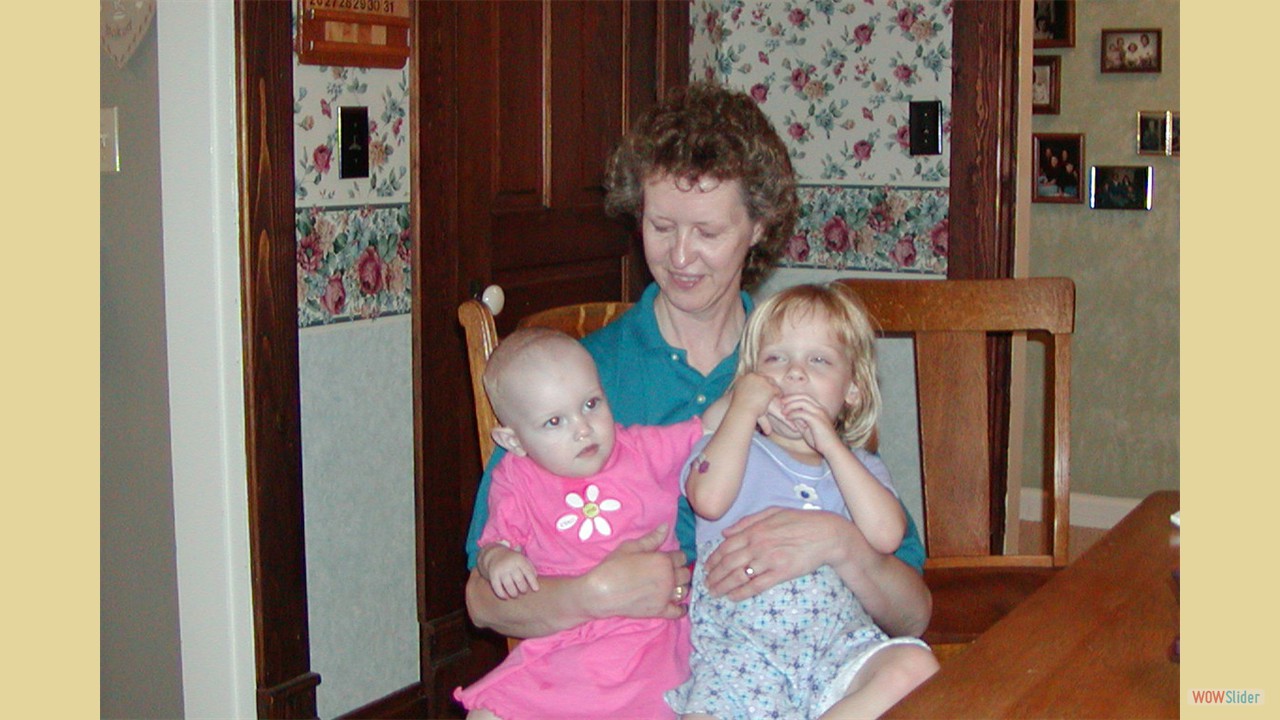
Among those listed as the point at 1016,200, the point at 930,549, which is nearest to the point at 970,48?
the point at 1016,200

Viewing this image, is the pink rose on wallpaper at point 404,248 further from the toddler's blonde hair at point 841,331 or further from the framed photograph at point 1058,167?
the framed photograph at point 1058,167

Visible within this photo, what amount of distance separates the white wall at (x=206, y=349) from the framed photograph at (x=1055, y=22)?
3.08 m

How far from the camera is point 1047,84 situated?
4637mm

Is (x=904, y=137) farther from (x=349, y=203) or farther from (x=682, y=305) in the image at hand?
(x=682, y=305)

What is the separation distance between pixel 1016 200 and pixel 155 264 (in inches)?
79.6

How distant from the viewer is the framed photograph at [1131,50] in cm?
444

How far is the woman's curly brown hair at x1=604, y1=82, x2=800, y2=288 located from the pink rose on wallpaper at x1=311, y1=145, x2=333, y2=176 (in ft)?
2.64

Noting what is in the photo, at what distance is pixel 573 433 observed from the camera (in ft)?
5.53

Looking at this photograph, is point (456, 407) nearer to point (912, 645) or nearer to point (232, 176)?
point (232, 176)

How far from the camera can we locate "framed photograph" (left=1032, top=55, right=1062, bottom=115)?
4.62m

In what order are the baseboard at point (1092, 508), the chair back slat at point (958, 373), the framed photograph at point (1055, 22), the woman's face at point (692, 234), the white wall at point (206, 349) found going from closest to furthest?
the woman's face at point (692, 234) → the chair back slat at point (958, 373) → the white wall at point (206, 349) → the framed photograph at point (1055, 22) → the baseboard at point (1092, 508)

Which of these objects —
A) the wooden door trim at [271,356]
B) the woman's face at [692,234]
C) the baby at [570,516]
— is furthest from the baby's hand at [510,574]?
the wooden door trim at [271,356]

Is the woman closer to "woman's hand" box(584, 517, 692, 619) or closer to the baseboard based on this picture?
"woman's hand" box(584, 517, 692, 619)

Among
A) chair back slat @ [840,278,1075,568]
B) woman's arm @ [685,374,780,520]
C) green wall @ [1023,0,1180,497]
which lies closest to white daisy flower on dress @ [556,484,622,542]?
woman's arm @ [685,374,780,520]
